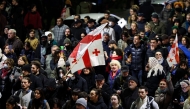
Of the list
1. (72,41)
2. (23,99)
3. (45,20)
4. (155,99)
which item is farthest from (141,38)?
(45,20)

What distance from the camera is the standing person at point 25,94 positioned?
12.9 meters

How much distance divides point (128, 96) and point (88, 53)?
1308 mm

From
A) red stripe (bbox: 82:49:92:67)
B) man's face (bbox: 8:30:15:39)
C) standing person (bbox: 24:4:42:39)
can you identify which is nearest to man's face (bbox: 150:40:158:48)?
red stripe (bbox: 82:49:92:67)

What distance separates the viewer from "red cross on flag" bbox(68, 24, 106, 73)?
1282cm

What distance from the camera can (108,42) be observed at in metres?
16.0

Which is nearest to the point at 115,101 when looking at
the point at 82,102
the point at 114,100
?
the point at 114,100

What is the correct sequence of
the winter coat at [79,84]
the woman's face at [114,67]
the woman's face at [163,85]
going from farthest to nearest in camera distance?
the woman's face at [114,67] < the winter coat at [79,84] < the woman's face at [163,85]

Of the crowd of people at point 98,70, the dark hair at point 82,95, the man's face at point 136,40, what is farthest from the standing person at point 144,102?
the man's face at point 136,40

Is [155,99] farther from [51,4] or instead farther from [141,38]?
[51,4]

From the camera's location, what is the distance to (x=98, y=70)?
50.4 feet

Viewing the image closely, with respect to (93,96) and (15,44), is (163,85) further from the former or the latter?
(15,44)

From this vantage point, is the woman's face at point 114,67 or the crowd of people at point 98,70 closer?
the crowd of people at point 98,70

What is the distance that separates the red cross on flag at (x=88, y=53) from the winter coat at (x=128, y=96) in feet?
2.82

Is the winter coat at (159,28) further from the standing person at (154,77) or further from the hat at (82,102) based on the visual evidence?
the hat at (82,102)
